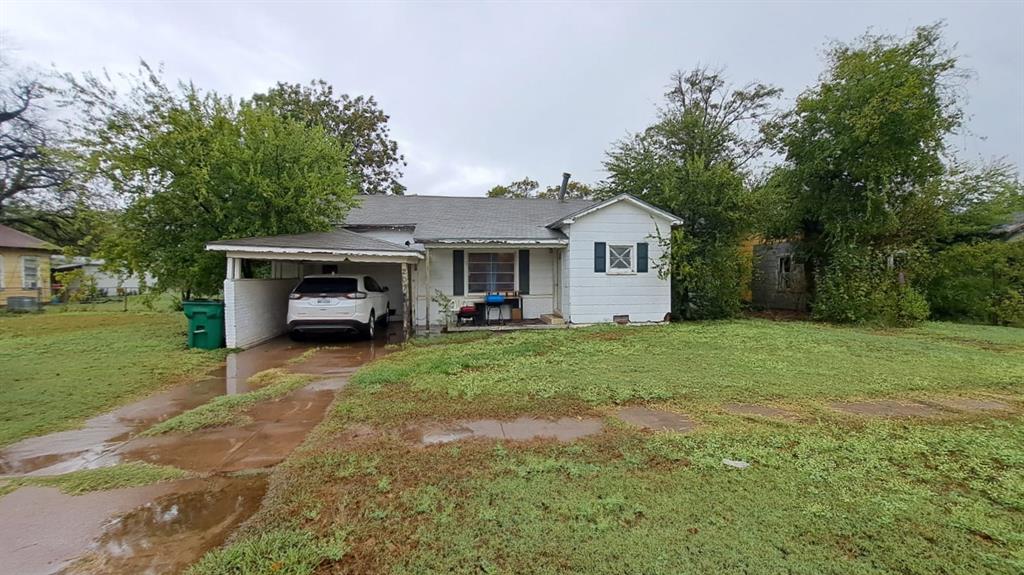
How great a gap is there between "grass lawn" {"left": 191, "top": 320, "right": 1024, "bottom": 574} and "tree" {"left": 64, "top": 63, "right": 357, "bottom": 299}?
23.0 ft

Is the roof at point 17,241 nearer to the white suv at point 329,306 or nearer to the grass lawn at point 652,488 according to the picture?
the white suv at point 329,306

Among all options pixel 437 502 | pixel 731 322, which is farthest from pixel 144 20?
pixel 731 322

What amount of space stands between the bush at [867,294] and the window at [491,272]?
9549 millimetres

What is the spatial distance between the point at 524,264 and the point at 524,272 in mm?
235

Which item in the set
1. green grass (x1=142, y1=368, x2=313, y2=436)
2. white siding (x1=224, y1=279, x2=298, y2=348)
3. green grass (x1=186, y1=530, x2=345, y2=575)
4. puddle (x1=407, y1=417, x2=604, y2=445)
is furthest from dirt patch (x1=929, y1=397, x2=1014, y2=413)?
white siding (x1=224, y1=279, x2=298, y2=348)

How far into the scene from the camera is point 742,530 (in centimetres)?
251

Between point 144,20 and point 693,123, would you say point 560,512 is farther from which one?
point 693,123

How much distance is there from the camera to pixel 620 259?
1198cm

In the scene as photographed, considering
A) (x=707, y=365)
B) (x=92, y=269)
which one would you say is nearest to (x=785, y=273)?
(x=707, y=365)

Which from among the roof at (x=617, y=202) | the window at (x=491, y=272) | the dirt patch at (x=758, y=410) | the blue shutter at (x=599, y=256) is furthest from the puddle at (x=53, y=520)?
the blue shutter at (x=599, y=256)

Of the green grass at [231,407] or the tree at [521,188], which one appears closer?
the green grass at [231,407]

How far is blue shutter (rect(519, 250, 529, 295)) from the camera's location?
12.7 metres

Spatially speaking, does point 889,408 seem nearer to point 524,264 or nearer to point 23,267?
point 524,264

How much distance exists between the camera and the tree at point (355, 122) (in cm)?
2394
